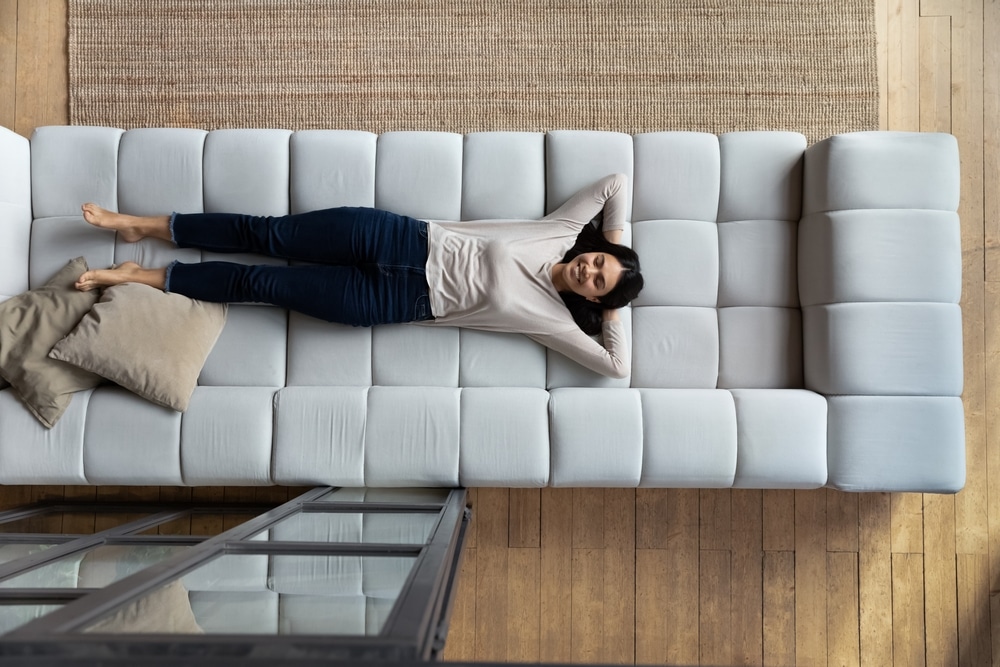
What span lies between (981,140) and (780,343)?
128 cm

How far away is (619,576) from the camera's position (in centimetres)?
247

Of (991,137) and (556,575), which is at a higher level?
(991,137)

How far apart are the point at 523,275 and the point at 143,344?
4.21ft

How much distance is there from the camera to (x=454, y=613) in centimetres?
249

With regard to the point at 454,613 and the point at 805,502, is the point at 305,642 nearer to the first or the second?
the point at 454,613

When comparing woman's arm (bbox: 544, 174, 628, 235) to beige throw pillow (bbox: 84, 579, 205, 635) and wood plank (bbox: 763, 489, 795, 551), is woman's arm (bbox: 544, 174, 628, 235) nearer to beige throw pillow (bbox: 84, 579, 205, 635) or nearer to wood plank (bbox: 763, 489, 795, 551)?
wood plank (bbox: 763, 489, 795, 551)

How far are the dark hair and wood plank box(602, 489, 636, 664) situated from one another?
735 mm

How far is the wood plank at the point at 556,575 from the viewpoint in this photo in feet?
8.06

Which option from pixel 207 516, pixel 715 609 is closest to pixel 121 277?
pixel 207 516

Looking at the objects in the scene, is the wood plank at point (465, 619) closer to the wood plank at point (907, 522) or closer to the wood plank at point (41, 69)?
the wood plank at point (907, 522)

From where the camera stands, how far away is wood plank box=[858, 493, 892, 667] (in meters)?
2.46

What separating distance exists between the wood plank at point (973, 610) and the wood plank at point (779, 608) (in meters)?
0.66

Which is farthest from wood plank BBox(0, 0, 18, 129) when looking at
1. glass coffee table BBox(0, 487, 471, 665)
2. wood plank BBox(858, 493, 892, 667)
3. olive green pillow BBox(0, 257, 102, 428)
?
wood plank BBox(858, 493, 892, 667)

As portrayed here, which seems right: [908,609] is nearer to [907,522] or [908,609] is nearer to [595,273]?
[907,522]
